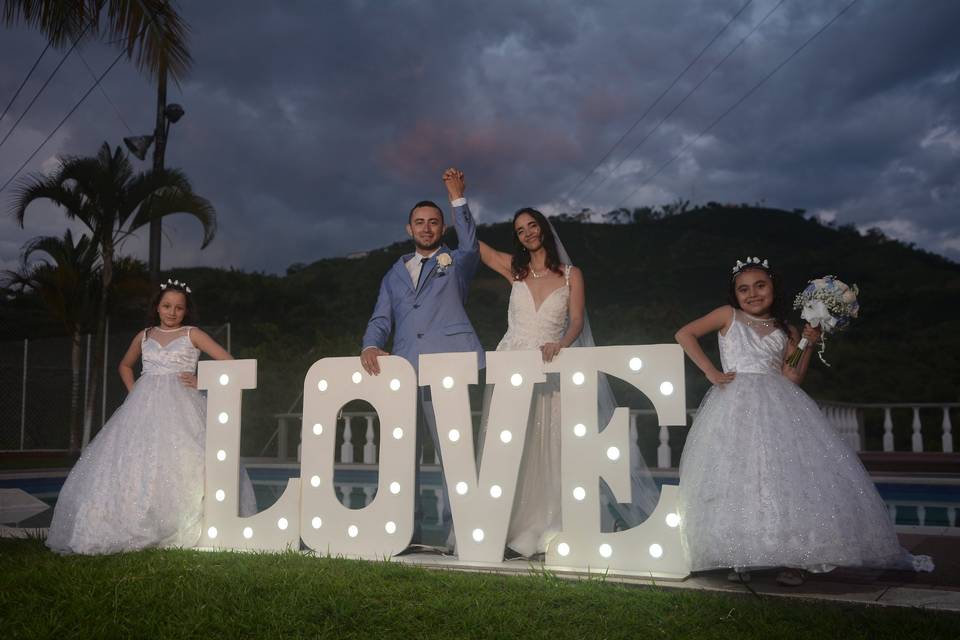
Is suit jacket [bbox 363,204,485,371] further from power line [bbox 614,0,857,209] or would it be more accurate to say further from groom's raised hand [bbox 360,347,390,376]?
power line [bbox 614,0,857,209]

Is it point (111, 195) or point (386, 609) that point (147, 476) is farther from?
point (111, 195)

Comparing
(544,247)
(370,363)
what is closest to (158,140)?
(370,363)

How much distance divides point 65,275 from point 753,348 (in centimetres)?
1166

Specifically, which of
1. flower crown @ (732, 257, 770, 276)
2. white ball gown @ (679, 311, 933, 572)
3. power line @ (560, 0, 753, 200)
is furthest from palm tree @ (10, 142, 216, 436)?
power line @ (560, 0, 753, 200)

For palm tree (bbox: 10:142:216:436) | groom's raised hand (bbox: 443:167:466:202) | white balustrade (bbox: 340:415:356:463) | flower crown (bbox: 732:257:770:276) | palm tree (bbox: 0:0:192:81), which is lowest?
white balustrade (bbox: 340:415:356:463)

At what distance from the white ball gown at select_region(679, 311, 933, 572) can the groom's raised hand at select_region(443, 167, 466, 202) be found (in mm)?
1710

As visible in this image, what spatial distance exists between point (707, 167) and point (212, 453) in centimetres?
4016

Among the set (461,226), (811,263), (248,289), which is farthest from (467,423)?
(811,263)

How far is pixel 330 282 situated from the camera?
91.5ft

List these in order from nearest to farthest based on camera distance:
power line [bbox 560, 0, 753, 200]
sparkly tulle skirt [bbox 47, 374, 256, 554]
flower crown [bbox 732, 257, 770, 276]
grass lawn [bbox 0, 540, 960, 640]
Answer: grass lawn [bbox 0, 540, 960, 640]
flower crown [bbox 732, 257, 770, 276]
sparkly tulle skirt [bbox 47, 374, 256, 554]
power line [bbox 560, 0, 753, 200]

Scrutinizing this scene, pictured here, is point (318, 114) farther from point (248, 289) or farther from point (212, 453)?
point (212, 453)

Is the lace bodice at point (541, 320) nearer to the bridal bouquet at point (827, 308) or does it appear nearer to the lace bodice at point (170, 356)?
the bridal bouquet at point (827, 308)

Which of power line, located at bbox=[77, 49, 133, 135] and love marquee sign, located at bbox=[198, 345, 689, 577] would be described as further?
power line, located at bbox=[77, 49, 133, 135]

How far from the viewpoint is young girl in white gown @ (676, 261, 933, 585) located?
10.5ft
